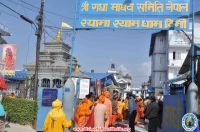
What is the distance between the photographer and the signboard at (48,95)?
591 inches

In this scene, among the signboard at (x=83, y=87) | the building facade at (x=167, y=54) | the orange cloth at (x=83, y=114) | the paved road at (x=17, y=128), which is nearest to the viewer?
the orange cloth at (x=83, y=114)

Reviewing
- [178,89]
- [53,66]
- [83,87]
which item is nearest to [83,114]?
[178,89]

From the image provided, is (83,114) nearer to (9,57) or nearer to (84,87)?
(84,87)

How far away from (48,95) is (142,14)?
17.1 feet

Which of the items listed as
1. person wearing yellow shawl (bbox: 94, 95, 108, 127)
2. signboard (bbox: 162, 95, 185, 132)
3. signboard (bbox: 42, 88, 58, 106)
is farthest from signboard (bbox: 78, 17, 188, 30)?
person wearing yellow shawl (bbox: 94, 95, 108, 127)

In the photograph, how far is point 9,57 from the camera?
23125 mm

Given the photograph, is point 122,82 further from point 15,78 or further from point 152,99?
point 152,99

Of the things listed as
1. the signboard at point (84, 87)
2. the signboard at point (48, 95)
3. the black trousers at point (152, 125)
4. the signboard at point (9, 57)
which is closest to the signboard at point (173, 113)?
the black trousers at point (152, 125)

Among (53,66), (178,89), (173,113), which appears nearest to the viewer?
(173,113)

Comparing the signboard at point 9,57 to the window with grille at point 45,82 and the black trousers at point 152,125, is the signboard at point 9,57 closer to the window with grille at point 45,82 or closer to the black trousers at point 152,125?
the black trousers at point 152,125

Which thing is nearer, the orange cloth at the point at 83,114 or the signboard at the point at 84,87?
the orange cloth at the point at 83,114

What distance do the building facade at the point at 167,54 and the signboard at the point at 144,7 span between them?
1640 inches

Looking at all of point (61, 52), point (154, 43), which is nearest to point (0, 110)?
point (61, 52)

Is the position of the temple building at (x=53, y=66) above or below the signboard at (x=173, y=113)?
above
